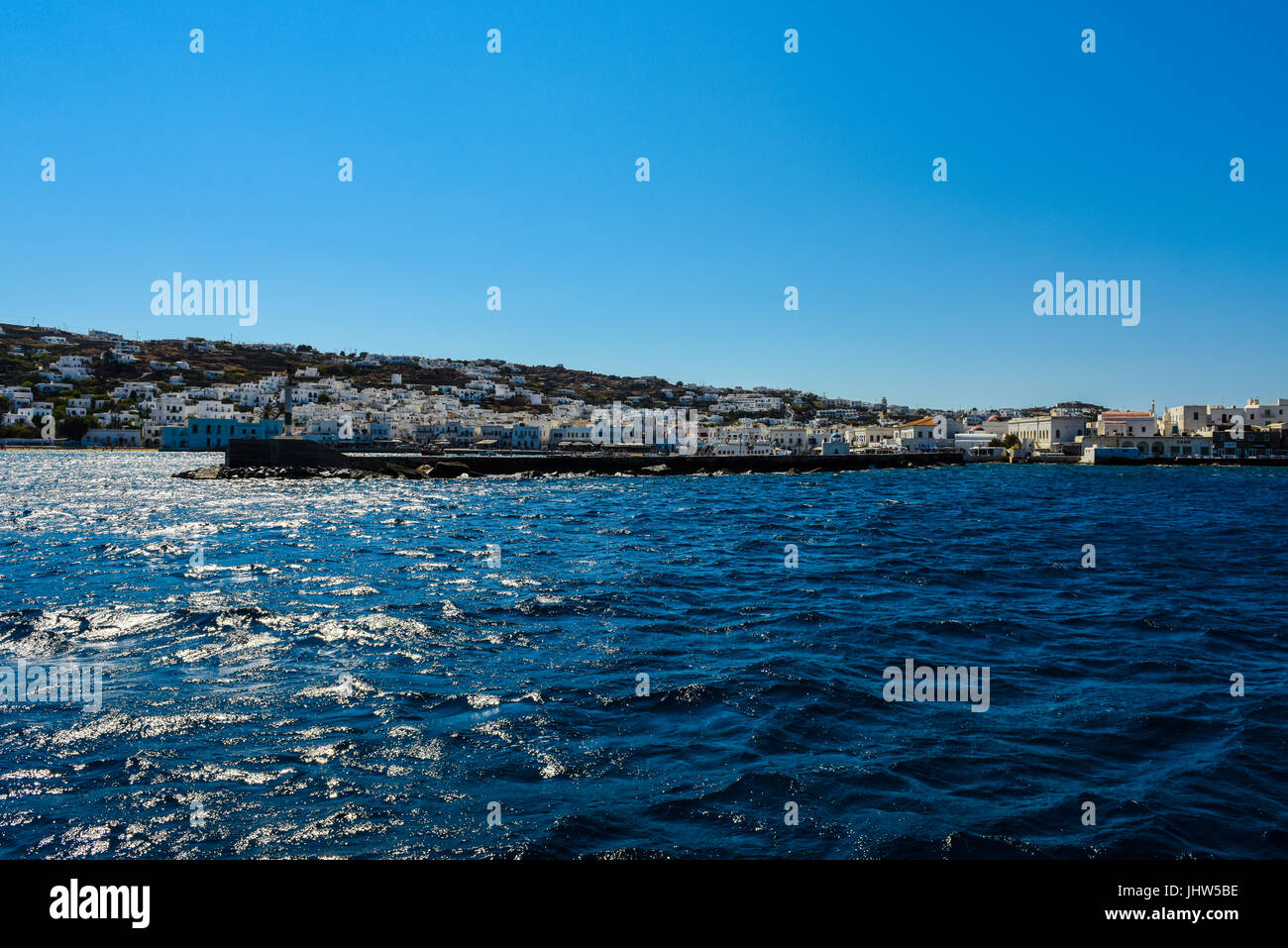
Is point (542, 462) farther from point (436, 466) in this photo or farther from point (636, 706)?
point (636, 706)

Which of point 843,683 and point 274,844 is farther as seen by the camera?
point 843,683

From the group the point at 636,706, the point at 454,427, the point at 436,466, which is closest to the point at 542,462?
the point at 436,466

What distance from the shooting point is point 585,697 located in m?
9.75

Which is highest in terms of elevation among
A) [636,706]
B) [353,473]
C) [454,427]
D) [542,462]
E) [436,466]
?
[454,427]

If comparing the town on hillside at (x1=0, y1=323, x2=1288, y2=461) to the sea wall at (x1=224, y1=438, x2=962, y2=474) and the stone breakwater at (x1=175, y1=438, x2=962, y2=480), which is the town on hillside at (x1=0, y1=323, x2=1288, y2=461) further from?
the stone breakwater at (x1=175, y1=438, x2=962, y2=480)

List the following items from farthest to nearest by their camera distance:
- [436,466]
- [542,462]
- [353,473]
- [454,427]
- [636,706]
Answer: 1. [454,427]
2. [542,462]
3. [436,466]
4. [353,473]
5. [636,706]

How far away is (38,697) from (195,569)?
35.4 feet

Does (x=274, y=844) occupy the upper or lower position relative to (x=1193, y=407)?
lower

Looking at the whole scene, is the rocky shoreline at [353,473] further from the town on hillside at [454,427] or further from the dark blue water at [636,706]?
the town on hillside at [454,427]

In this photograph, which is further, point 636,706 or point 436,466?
point 436,466

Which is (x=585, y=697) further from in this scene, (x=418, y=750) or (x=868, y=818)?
(x=868, y=818)

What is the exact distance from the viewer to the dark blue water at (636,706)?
6535mm

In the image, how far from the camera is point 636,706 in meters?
9.47
